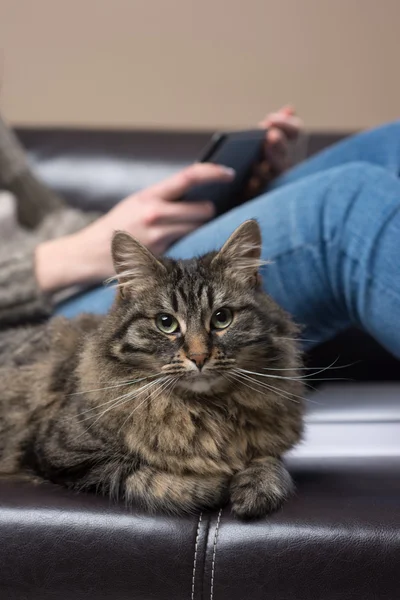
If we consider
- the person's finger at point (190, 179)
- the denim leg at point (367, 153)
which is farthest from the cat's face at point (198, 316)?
the denim leg at point (367, 153)

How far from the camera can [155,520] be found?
91 centimetres

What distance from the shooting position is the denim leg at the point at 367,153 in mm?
1507

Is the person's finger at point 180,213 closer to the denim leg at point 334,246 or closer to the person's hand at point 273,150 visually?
the denim leg at point 334,246

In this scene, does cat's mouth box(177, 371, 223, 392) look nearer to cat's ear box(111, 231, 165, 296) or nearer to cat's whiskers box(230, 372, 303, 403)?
cat's whiskers box(230, 372, 303, 403)

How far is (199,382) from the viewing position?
3.05 ft

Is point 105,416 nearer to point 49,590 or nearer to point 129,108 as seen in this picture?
point 49,590

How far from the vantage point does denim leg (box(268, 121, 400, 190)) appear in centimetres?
151

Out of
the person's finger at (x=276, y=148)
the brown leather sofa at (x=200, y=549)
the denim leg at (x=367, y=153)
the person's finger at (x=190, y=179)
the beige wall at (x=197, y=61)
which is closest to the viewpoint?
the brown leather sofa at (x=200, y=549)

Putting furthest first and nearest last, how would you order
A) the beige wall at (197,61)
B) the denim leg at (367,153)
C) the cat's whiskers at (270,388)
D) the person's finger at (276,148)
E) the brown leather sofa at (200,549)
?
the beige wall at (197,61) → the person's finger at (276,148) → the denim leg at (367,153) → the cat's whiskers at (270,388) → the brown leather sofa at (200,549)

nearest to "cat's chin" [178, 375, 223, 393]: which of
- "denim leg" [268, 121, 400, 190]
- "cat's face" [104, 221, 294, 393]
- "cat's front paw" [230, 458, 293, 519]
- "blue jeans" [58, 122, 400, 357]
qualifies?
"cat's face" [104, 221, 294, 393]

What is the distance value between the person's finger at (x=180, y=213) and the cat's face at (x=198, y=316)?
1.07 feet

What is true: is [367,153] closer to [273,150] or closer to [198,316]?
[273,150]

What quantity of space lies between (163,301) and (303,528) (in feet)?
1.20

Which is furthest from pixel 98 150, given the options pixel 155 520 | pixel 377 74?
pixel 155 520
